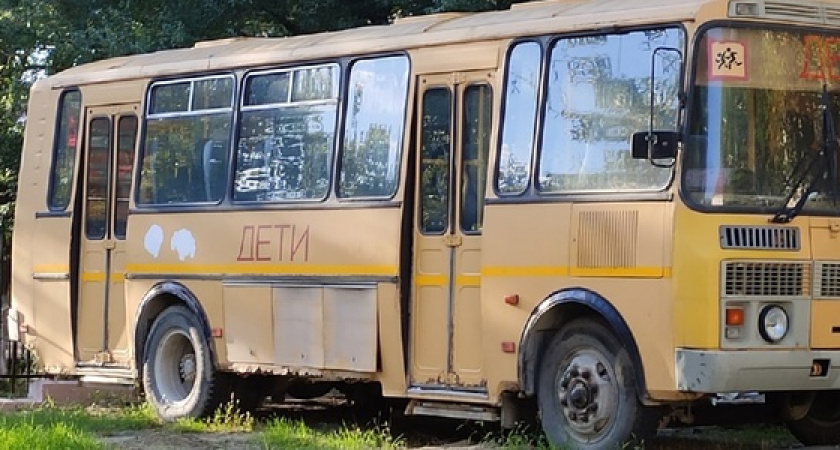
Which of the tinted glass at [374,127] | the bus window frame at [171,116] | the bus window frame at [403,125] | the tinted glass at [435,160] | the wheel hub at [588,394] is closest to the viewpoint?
the wheel hub at [588,394]

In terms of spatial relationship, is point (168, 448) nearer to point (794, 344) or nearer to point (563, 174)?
point (563, 174)

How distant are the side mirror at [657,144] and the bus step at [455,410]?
2.52 meters

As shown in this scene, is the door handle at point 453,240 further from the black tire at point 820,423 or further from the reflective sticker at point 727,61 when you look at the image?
the black tire at point 820,423

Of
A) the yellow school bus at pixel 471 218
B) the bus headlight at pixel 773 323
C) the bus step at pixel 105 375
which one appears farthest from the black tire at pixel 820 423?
the bus step at pixel 105 375

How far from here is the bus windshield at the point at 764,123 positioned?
11.6 meters

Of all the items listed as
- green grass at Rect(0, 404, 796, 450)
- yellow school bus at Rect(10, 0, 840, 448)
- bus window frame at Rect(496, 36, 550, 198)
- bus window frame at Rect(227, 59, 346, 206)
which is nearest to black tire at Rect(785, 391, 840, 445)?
yellow school bus at Rect(10, 0, 840, 448)

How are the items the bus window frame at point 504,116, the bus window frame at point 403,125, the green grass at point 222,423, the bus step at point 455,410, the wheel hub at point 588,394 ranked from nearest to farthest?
the wheel hub at point 588,394, the bus window frame at point 504,116, the bus step at point 455,410, the bus window frame at point 403,125, the green grass at point 222,423

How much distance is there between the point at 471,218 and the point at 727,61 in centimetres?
241

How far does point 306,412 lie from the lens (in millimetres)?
16984

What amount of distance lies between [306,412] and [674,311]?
20.5 feet

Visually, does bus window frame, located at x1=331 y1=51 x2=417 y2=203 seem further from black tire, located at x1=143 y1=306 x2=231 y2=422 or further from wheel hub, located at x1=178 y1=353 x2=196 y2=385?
wheel hub, located at x1=178 y1=353 x2=196 y2=385

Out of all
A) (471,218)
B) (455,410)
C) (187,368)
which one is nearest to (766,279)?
(471,218)

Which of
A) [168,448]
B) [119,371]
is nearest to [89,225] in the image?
[119,371]

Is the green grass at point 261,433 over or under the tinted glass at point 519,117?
under
